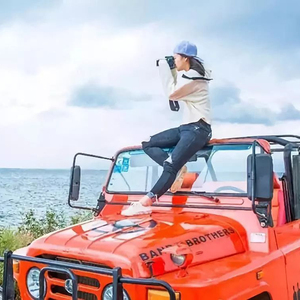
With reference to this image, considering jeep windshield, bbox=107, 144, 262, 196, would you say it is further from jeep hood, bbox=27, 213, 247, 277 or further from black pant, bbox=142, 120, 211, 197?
jeep hood, bbox=27, 213, 247, 277

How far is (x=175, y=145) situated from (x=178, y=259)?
1581 mm

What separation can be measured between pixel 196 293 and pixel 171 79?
2.14 metres

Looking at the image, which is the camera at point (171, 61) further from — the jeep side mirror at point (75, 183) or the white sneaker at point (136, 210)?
the jeep side mirror at point (75, 183)

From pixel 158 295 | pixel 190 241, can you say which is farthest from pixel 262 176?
pixel 158 295

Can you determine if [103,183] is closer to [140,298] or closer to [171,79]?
[171,79]

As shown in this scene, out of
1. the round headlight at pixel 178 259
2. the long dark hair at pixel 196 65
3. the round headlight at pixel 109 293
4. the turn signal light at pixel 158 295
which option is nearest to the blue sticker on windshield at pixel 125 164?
the long dark hair at pixel 196 65

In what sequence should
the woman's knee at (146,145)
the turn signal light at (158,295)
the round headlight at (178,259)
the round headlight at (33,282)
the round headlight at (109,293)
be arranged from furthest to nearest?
1. the woman's knee at (146,145)
2. the round headlight at (33,282)
3. the round headlight at (178,259)
4. the round headlight at (109,293)
5. the turn signal light at (158,295)

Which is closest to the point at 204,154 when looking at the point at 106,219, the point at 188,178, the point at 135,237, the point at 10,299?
the point at 188,178

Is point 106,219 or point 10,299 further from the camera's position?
point 106,219

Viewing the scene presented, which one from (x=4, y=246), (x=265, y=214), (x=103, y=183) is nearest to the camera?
(x=265, y=214)

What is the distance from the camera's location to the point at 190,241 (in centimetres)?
391

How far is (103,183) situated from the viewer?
221 inches

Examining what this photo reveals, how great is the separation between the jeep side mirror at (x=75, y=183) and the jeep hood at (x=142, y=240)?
2.91ft

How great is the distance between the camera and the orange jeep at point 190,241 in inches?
139
